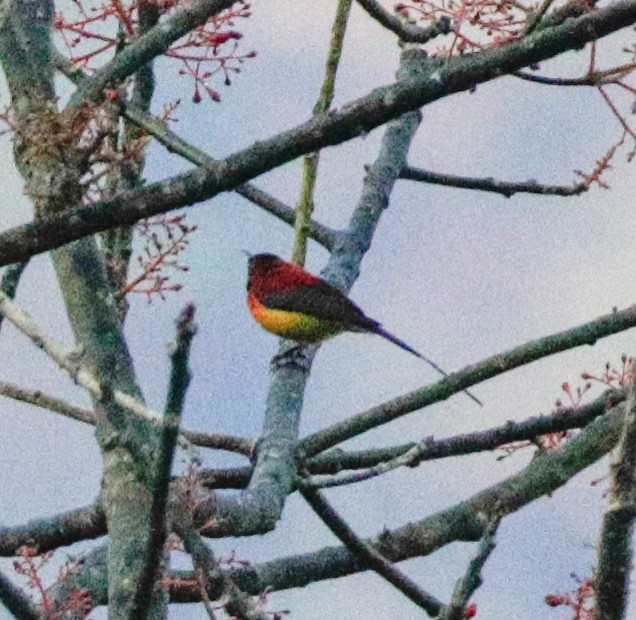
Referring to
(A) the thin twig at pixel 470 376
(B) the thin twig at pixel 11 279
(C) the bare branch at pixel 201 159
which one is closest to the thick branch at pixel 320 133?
(B) the thin twig at pixel 11 279

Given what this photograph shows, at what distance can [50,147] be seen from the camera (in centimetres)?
442

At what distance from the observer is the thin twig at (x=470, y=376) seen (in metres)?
5.45

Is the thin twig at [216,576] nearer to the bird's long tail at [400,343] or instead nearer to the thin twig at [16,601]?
the thin twig at [16,601]

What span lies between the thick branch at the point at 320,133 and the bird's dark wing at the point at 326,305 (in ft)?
13.6

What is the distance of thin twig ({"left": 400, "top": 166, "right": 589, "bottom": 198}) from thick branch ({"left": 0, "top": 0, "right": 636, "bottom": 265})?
3.86 meters

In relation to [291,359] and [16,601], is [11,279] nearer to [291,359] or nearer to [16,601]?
[16,601]

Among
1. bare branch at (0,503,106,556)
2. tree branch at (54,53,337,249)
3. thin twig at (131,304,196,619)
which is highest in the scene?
tree branch at (54,53,337,249)

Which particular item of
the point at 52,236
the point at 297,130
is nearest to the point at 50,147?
the point at 52,236

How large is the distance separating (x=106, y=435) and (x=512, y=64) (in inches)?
75.2

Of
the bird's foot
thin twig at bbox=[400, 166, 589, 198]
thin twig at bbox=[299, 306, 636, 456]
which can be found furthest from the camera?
thin twig at bbox=[400, 166, 589, 198]

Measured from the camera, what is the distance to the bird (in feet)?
26.9

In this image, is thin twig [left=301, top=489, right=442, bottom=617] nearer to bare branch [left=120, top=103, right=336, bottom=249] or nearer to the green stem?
bare branch [left=120, top=103, right=336, bottom=249]

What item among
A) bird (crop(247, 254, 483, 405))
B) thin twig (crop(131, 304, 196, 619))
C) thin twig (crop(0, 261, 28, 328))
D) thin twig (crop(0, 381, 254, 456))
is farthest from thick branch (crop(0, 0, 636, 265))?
bird (crop(247, 254, 483, 405))

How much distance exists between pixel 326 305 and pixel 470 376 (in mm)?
2879
